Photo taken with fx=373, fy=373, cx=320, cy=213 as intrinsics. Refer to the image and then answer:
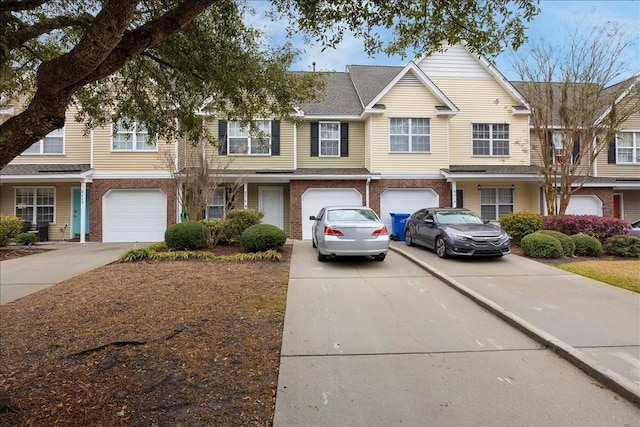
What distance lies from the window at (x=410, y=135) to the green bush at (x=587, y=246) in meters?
7.30

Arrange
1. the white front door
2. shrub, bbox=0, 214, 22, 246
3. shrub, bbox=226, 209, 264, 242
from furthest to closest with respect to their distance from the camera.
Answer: the white front door, shrub, bbox=0, 214, 22, 246, shrub, bbox=226, 209, 264, 242

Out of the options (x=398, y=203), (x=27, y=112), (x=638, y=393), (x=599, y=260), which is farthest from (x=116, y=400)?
(x=398, y=203)

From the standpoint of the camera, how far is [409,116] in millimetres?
16953

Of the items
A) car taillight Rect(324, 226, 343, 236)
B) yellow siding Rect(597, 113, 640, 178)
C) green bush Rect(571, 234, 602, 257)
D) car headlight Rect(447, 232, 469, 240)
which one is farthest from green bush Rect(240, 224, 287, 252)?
yellow siding Rect(597, 113, 640, 178)

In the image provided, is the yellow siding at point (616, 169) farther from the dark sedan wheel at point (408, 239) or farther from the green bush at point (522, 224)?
the dark sedan wheel at point (408, 239)

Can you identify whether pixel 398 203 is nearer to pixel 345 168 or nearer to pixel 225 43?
pixel 345 168

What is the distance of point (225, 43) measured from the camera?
20.3ft

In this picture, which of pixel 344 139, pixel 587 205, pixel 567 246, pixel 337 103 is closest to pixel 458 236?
pixel 567 246

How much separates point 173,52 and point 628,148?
74.3ft

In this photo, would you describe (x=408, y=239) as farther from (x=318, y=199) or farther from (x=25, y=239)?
(x=25, y=239)

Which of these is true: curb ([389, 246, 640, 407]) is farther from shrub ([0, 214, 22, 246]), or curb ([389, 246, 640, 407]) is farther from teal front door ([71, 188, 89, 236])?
teal front door ([71, 188, 89, 236])

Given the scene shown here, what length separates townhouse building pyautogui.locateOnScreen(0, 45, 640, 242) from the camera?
16.2 meters

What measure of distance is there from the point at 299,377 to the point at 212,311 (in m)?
2.59

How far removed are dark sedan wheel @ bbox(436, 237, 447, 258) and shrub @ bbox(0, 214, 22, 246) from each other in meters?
15.1
